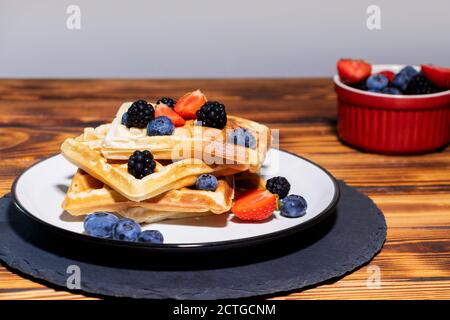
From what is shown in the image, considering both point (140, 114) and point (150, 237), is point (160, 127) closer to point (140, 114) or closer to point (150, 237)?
point (140, 114)

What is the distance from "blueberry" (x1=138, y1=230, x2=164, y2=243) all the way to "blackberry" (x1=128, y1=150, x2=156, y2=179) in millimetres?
203

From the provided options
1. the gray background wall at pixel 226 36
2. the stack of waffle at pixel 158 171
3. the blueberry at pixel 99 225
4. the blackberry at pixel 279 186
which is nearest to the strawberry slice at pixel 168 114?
the stack of waffle at pixel 158 171

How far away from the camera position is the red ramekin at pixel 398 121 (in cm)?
218

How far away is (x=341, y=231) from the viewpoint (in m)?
1.60

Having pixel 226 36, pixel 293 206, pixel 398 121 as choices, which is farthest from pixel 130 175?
pixel 226 36

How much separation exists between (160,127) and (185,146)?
7cm

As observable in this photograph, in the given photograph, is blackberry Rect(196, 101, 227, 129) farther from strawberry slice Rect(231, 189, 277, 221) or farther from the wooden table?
the wooden table

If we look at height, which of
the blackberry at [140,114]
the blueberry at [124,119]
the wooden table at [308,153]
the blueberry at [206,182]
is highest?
the blackberry at [140,114]

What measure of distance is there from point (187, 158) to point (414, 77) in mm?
864

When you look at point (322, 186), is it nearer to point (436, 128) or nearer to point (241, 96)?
point (436, 128)

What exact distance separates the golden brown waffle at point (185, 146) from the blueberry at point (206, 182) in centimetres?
3

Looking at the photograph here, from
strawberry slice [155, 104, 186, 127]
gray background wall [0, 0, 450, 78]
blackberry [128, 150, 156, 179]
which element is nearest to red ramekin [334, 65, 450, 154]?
strawberry slice [155, 104, 186, 127]

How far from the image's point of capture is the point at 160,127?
65.7 inches

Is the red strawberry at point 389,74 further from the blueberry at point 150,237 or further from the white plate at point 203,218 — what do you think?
the blueberry at point 150,237
